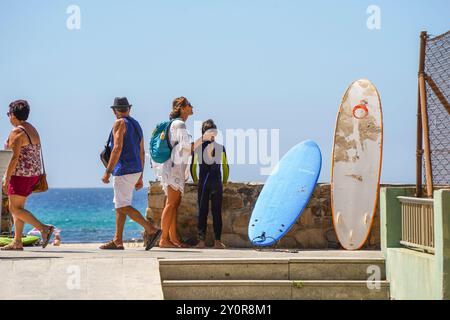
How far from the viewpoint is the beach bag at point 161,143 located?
12.9 m

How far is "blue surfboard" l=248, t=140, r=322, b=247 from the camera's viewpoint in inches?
515

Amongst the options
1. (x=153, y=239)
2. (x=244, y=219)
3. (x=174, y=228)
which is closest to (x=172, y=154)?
Answer: (x=174, y=228)

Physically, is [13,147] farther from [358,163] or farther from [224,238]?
[358,163]

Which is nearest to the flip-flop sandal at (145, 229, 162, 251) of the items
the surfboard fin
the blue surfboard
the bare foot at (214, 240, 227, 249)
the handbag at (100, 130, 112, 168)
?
the handbag at (100, 130, 112, 168)

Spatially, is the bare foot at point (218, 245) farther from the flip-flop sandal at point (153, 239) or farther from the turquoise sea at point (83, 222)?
the turquoise sea at point (83, 222)

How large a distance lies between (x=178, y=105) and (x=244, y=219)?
190 cm

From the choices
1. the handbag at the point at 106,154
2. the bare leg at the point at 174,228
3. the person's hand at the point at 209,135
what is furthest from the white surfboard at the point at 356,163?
the handbag at the point at 106,154

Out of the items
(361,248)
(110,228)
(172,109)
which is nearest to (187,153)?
(172,109)

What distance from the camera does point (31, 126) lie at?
12.0 m

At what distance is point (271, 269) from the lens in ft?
35.2

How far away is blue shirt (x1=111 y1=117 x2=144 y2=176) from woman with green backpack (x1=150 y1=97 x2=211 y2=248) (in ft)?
1.60

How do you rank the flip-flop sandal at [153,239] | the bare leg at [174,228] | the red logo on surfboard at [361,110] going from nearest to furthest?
the flip-flop sandal at [153,239] → the bare leg at [174,228] → the red logo on surfboard at [361,110]

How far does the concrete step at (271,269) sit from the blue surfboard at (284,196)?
2.20 meters

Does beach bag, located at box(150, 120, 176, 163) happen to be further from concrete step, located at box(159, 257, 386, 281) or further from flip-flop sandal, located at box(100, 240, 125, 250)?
concrete step, located at box(159, 257, 386, 281)
